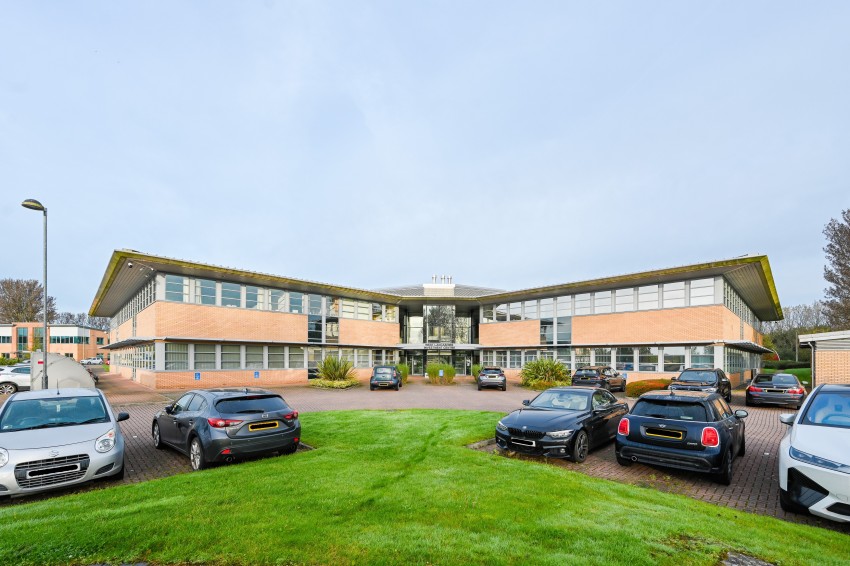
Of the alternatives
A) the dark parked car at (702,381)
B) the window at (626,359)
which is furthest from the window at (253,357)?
the window at (626,359)

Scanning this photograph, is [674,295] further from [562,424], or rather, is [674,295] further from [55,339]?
[55,339]

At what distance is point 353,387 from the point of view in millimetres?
27828

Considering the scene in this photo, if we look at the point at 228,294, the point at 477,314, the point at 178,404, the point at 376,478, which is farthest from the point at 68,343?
→ the point at 376,478

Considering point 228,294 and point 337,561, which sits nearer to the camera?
point 337,561

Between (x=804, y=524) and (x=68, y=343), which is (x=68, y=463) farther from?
(x=68, y=343)

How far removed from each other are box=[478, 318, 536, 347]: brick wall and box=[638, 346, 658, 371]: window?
7.52 m

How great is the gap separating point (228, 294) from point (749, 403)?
27.2m

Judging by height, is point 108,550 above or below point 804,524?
above

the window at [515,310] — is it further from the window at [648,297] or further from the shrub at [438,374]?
Result: the window at [648,297]

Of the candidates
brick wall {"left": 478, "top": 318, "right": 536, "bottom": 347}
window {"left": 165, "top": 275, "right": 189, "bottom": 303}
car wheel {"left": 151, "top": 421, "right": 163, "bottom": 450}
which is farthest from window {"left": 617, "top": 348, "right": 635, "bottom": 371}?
window {"left": 165, "top": 275, "right": 189, "bottom": 303}

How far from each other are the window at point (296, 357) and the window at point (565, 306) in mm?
18983

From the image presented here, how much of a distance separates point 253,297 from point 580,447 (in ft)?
79.4

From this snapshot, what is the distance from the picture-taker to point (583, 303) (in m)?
30.3

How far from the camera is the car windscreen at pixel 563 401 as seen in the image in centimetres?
920
